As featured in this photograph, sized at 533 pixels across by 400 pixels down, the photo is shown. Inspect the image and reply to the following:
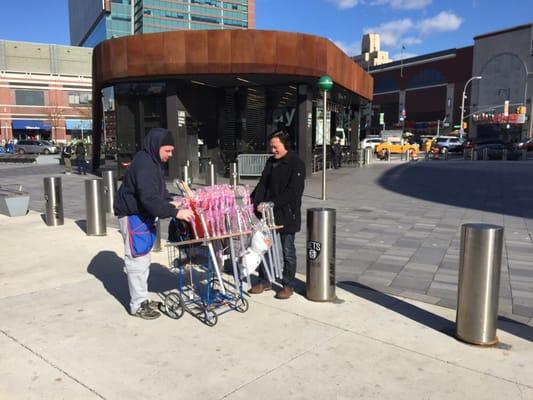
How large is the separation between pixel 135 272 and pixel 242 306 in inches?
43.0

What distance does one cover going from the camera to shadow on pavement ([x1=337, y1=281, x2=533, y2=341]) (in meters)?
4.06

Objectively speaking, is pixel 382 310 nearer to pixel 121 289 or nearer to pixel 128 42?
pixel 121 289

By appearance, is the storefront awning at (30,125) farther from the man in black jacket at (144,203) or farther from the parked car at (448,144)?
the man in black jacket at (144,203)

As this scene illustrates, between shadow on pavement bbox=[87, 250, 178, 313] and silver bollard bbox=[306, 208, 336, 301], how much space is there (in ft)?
5.39

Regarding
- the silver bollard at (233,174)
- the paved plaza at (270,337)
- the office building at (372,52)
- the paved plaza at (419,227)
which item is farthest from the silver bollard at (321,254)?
the office building at (372,52)

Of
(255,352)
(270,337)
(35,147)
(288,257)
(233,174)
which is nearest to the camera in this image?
(255,352)

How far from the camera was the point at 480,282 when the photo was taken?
3719 millimetres

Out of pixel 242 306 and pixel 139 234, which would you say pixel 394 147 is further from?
pixel 139 234

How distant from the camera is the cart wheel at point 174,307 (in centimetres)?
438

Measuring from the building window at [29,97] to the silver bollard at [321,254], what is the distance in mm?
77214

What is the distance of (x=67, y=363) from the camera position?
3443 mm

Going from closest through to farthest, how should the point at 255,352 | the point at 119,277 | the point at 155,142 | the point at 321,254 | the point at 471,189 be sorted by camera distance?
the point at 255,352 < the point at 155,142 < the point at 321,254 < the point at 119,277 < the point at 471,189

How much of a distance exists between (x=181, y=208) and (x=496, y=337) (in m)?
2.91

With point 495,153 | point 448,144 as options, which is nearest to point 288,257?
point 495,153
